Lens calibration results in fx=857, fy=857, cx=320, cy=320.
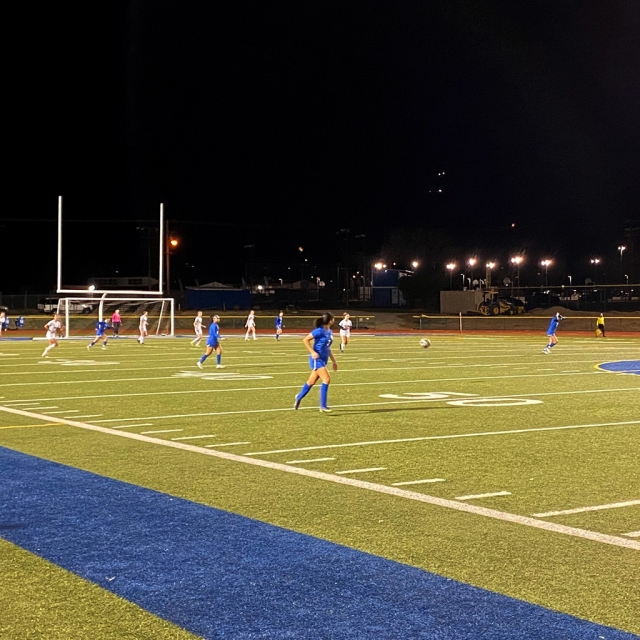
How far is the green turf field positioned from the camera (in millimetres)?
5332

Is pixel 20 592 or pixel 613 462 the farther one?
pixel 613 462

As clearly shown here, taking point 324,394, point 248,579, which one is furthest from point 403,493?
point 324,394

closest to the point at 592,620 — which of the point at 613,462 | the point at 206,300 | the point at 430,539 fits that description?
the point at 430,539

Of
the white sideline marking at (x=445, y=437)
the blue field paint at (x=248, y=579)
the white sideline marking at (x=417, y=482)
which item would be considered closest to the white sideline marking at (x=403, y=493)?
the white sideline marking at (x=417, y=482)

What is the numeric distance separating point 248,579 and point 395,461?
14.5 feet

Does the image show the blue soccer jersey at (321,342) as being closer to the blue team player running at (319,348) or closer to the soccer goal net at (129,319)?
the blue team player running at (319,348)

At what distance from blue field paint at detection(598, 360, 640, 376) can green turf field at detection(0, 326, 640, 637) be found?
212 cm

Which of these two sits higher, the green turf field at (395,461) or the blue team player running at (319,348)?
the blue team player running at (319,348)

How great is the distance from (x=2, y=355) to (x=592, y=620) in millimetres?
26946

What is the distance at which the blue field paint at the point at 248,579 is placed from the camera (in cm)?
436

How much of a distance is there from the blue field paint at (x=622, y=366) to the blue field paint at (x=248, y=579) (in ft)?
57.6

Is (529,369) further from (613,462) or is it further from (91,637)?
(91,637)

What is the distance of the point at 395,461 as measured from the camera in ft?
30.8

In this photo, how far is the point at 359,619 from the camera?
4.47 metres
